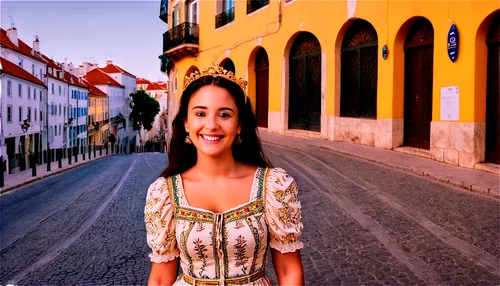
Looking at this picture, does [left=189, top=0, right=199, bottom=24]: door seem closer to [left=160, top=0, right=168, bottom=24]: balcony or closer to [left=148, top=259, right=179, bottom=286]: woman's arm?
[left=160, top=0, right=168, bottom=24]: balcony

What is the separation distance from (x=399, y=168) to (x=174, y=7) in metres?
22.6

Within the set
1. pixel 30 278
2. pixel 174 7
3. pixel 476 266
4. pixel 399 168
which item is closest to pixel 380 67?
pixel 399 168

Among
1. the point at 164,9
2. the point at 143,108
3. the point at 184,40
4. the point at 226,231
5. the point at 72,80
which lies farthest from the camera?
the point at 143,108

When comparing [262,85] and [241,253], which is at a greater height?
[262,85]

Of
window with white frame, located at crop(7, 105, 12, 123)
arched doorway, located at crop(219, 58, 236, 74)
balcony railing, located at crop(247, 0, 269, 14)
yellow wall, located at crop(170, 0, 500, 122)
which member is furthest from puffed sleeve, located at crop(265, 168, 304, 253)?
window with white frame, located at crop(7, 105, 12, 123)

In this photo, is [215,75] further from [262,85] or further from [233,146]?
[262,85]

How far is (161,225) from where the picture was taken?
2.19 m

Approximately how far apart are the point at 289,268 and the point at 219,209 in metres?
0.43

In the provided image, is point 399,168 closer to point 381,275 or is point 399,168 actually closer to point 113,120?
point 381,275

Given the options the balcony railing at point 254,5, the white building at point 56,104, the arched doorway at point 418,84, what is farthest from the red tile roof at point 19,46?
the arched doorway at point 418,84

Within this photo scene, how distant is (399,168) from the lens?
10.3m

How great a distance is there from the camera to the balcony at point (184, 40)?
2558 cm

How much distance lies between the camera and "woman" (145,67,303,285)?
2139 millimetres

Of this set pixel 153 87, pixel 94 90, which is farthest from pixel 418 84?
pixel 153 87
